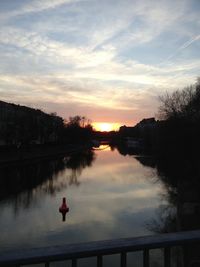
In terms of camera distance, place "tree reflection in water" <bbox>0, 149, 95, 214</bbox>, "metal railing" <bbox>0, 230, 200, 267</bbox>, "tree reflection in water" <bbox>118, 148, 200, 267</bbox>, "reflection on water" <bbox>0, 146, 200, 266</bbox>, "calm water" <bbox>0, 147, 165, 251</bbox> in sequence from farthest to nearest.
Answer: "tree reflection in water" <bbox>0, 149, 95, 214</bbox>, "tree reflection in water" <bbox>118, 148, 200, 267</bbox>, "reflection on water" <bbox>0, 146, 200, 266</bbox>, "calm water" <bbox>0, 147, 165, 251</bbox>, "metal railing" <bbox>0, 230, 200, 267</bbox>

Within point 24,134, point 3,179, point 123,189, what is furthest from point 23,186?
point 24,134

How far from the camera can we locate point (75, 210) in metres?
26.3

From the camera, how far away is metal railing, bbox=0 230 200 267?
2424 millimetres

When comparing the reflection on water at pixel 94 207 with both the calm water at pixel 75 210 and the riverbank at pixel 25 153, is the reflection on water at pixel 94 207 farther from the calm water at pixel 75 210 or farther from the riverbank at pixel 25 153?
the riverbank at pixel 25 153

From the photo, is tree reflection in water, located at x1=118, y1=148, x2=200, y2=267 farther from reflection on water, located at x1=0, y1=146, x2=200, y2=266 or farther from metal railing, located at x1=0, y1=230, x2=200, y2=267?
metal railing, located at x1=0, y1=230, x2=200, y2=267

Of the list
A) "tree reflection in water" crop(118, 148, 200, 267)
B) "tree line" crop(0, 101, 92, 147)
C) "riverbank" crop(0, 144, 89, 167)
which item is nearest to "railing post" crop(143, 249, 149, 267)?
"tree reflection in water" crop(118, 148, 200, 267)

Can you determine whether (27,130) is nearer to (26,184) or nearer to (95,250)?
(26,184)

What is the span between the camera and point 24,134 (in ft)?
226

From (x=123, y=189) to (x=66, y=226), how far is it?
16.8 metres

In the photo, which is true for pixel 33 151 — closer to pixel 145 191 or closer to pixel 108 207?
pixel 145 191

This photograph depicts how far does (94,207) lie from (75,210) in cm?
189

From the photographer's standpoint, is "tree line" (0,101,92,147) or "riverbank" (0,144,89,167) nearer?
"riverbank" (0,144,89,167)

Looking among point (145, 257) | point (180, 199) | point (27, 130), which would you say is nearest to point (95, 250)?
point (145, 257)

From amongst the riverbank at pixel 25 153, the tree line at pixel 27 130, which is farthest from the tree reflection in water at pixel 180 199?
the tree line at pixel 27 130
